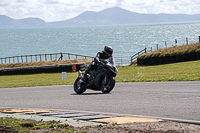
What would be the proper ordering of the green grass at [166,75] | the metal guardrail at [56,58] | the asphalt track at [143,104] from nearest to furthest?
the asphalt track at [143,104] → the green grass at [166,75] → the metal guardrail at [56,58]

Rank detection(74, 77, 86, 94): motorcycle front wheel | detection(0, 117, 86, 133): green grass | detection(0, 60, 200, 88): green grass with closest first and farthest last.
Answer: detection(0, 117, 86, 133): green grass
detection(74, 77, 86, 94): motorcycle front wheel
detection(0, 60, 200, 88): green grass

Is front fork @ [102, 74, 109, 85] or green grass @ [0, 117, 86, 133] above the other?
front fork @ [102, 74, 109, 85]

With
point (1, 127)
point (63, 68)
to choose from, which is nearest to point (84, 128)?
point (1, 127)

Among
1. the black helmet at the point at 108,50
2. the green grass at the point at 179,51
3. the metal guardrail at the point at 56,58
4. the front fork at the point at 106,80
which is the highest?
the black helmet at the point at 108,50

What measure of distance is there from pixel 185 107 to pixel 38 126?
3.76 m

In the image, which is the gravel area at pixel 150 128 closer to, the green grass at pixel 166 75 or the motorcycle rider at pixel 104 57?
the motorcycle rider at pixel 104 57

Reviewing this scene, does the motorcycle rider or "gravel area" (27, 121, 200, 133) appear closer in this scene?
"gravel area" (27, 121, 200, 133)

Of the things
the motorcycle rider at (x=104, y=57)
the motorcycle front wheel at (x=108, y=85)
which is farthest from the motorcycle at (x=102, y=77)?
the motorcycle rider at (x=104, y=57)

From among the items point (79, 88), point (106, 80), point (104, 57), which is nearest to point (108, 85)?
point (106, 80)

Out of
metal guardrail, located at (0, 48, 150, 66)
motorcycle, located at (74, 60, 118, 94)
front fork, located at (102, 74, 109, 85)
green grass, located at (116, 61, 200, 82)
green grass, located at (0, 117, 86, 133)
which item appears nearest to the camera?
green grass, located at (0, 117, 86, 133)

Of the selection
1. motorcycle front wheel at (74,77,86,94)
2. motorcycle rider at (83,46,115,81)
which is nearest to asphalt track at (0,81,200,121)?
motorcycle rider at (83,46,115,81)

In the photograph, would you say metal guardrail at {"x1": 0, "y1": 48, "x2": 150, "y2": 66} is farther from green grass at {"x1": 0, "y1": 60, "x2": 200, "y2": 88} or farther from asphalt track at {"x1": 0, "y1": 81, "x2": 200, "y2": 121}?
asphalt track at {"x1": 0, "y1": 81, "x2": 200, "y2": 121}

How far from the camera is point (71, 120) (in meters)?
7.59

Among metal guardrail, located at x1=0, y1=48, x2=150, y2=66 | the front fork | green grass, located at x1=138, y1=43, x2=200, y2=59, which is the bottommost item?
metal guardrail, located at x1=0, y1=48, x2=150, y2=66
